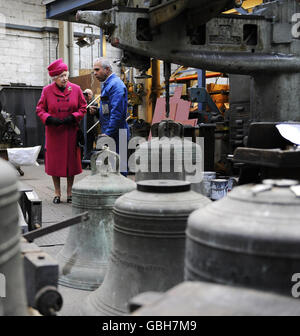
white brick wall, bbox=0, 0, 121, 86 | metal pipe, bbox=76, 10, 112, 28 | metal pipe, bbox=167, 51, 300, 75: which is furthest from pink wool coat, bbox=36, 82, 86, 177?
white brick wall, bbox=0, 0, 121, 86

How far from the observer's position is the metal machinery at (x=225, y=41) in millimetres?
2961

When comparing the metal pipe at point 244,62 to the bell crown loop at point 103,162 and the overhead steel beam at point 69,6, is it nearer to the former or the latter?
the bell crown loop at point 103,162

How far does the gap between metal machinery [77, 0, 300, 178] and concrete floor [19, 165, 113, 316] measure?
57.2 inches

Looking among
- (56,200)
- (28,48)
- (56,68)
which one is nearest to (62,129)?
(56,68)

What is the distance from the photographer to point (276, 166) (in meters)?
1.48

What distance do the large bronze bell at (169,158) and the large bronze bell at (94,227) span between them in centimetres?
25

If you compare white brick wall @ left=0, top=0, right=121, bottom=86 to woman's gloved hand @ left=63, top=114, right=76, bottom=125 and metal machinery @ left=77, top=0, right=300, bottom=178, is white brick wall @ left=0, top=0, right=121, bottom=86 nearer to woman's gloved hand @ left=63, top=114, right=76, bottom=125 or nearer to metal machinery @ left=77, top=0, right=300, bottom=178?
woman's gloved hand @ left=63, top=114, right=76, bottom=125

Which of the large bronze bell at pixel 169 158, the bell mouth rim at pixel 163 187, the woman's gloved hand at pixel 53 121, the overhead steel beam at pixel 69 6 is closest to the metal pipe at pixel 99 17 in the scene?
the large bronze bell at pixel 169 158

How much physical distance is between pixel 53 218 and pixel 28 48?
12.3m

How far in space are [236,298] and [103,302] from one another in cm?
123

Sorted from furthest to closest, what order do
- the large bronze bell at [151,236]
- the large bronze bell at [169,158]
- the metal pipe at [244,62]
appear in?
1. the metal pipe at [244,62]
2. the large bronze bell at [169,158]
3. the large bronze bell at [151,236]

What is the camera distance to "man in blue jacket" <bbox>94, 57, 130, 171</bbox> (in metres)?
4.49

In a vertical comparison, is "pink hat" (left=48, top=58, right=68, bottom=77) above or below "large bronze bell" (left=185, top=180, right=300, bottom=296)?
above
